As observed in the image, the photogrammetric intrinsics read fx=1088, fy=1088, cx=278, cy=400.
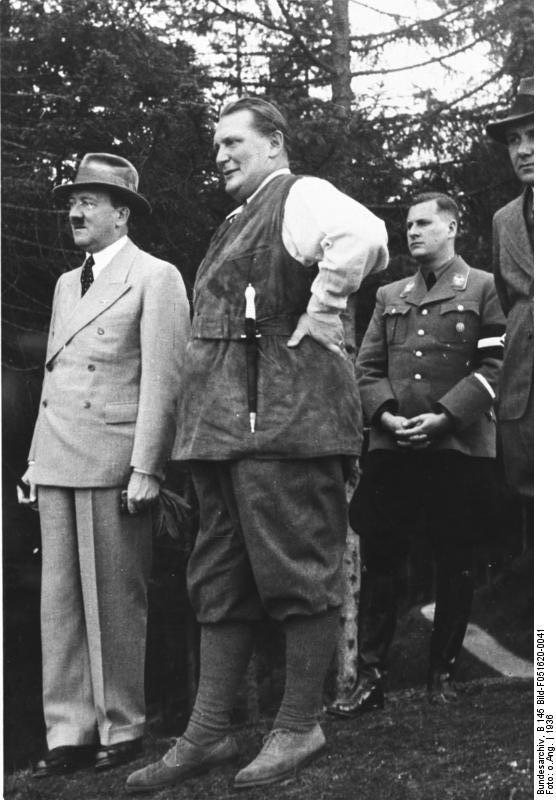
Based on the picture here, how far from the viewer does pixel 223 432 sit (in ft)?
12.3

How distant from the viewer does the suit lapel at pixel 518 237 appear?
4.04m

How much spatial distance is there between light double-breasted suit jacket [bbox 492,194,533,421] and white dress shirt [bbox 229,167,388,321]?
0.58m

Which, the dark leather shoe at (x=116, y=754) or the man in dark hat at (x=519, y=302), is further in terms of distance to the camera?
the dark leather shoe at (x=116, y=754)

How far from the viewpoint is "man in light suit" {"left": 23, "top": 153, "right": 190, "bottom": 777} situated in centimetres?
423

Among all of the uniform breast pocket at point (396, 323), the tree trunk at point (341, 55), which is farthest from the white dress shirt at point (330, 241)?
the tree trunk at point (341, 55)

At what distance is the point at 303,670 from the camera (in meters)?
3.69

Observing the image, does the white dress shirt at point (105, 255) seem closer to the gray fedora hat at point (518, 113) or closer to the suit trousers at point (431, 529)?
the suit trousers at point (431, 529)

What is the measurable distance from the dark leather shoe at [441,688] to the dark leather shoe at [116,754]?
1.34 m

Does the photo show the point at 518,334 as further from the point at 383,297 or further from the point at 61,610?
the point at 61,610

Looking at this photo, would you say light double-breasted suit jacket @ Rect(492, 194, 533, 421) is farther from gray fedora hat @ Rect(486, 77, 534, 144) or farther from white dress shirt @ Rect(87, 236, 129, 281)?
white dress shirt @ Rect(87, 236, 129, 281)

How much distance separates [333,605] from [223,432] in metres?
0.70

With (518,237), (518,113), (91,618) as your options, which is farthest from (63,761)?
(518,113)
